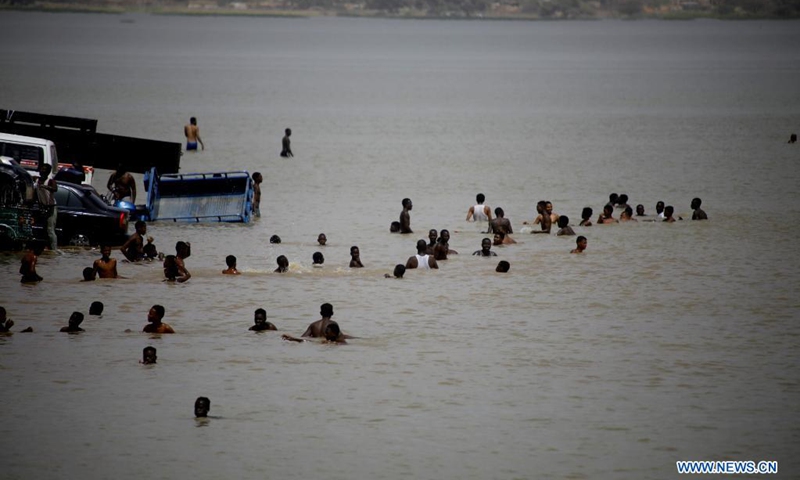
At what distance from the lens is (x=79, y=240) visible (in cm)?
2825

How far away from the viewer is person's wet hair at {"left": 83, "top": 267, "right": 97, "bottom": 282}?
25.5 m

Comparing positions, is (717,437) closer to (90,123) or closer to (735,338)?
(735,338)

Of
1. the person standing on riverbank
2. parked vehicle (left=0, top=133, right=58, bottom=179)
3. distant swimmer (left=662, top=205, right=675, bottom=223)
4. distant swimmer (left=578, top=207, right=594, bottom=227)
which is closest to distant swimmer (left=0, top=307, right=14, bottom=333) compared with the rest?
the person standing on riverbank

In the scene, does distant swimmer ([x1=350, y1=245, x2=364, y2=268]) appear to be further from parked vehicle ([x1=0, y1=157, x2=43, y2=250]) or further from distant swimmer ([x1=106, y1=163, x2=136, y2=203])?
distant swimmer ([x1=106, y1=163, x2=136, y2=203])

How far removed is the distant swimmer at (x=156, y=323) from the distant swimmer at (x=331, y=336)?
2053mm

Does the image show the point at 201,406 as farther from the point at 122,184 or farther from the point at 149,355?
the point at 122,184

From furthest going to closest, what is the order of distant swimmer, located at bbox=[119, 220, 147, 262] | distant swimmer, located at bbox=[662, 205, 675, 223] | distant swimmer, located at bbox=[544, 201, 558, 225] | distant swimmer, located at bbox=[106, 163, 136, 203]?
1. distant swimmer, located at bbox=[662, 205, 675, 223]
2. distant swimmer, located at bbox=[544, 201, 558, 225]
3. distant swimmer, located at bbox=[106, 163, 136, 203]
4. distant swimmer, located at bbox=[119, 220, 147, 262]

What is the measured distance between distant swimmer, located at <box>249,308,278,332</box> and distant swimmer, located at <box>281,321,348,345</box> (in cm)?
42

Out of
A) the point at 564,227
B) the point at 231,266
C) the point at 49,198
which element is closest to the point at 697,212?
the point at 564,227

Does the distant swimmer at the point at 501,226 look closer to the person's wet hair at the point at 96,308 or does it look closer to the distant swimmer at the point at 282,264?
the distant swimmer at the point at 282,264

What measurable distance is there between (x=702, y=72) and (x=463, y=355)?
→ 142623mm

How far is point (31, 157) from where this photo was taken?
29.0m

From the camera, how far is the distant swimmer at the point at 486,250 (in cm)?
2902

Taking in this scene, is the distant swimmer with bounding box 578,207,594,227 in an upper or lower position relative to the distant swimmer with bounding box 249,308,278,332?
upper
